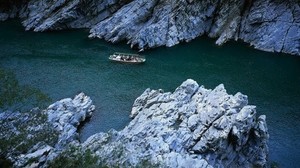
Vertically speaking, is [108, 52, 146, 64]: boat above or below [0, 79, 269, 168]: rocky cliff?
above

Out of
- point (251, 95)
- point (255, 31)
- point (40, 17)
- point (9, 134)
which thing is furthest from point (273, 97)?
point (40, 17)

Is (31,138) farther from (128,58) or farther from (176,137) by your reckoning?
(128,58)

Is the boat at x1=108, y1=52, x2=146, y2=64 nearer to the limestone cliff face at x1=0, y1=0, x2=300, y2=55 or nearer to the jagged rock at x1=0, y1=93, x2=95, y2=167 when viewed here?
the limestone cliff face at x1=0, y1=0, x2=300, y2=55

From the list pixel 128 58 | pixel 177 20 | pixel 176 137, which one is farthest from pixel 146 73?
pixel 176 137

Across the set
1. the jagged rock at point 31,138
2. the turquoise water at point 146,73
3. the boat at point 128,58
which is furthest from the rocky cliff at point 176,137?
Result: the boat at point 128,58

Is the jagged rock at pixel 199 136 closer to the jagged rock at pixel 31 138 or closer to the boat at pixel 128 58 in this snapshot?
the jagged rock at pixel 31 138

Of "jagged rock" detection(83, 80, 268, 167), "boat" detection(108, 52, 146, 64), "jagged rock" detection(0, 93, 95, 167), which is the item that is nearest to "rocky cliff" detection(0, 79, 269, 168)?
"jagged rock" detection(83, 80, 268, 167)
